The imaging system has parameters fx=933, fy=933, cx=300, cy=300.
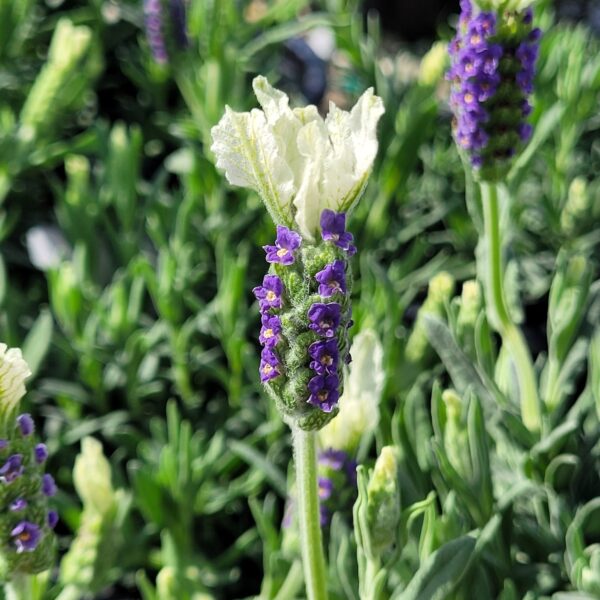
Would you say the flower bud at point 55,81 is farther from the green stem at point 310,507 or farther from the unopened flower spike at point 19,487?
the green stem at point 310,507

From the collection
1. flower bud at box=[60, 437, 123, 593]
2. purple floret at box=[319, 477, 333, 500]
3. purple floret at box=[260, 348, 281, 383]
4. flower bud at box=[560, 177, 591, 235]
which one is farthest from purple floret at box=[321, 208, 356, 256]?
flower bud at box=[560, 177, 591, 235]

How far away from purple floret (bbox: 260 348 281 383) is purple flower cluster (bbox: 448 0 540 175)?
1.69 ft

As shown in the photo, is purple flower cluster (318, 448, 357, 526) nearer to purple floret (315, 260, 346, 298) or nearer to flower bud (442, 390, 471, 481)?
flower bud (442, 390, 471, 481)

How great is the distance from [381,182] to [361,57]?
0.35 m

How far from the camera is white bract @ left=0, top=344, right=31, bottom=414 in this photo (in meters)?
0.94

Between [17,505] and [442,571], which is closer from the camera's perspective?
[17,505]

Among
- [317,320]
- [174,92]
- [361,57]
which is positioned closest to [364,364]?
[317,320]

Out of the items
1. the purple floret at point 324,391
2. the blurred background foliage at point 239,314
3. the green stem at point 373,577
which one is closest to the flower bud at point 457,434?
the blurred background foliage at point 239,314

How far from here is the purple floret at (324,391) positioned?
887mm

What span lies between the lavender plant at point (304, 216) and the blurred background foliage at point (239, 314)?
31 cm

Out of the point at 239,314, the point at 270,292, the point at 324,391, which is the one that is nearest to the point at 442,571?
the point at 324,391

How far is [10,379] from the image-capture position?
0.95 m

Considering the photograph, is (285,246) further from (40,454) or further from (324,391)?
(40,454)

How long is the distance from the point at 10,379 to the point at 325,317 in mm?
335
